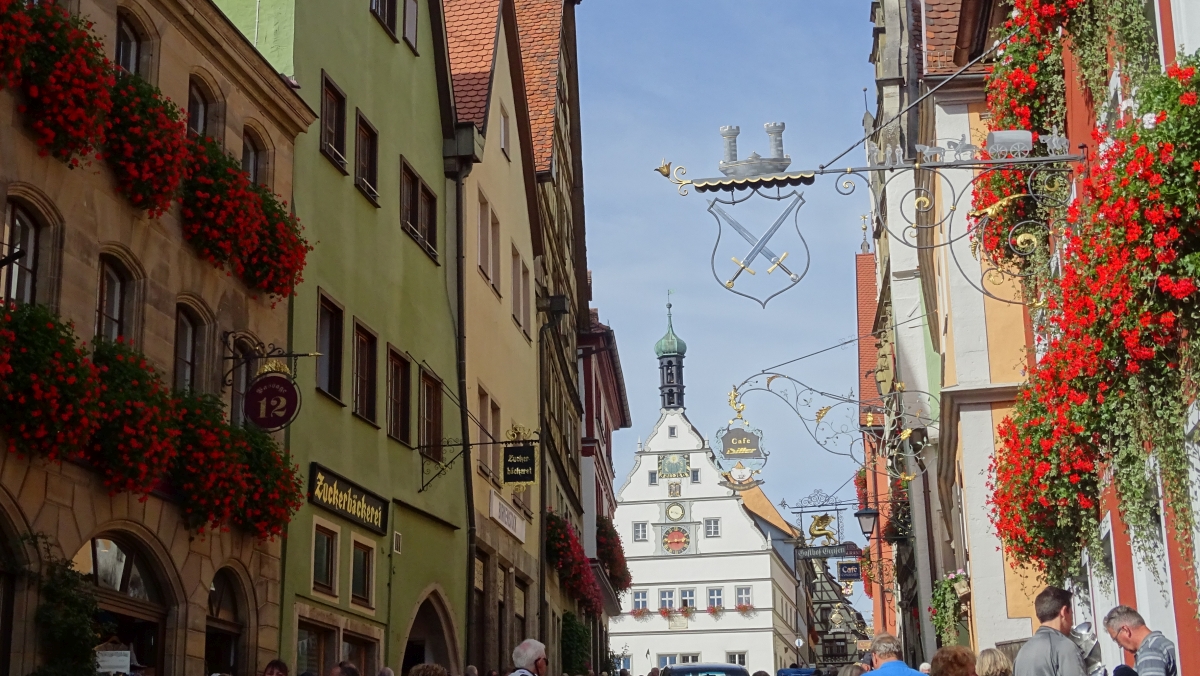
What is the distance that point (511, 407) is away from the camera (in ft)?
89.6

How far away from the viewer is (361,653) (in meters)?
18.3

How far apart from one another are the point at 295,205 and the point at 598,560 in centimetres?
2481

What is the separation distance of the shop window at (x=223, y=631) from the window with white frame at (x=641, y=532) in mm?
70386

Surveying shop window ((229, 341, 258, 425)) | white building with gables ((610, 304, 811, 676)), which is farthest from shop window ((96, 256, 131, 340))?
white building with gables ((610, 304, 811, 676))

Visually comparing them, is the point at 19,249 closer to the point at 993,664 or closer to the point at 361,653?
the point at 993,664

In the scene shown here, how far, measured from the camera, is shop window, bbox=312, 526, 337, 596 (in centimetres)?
1675

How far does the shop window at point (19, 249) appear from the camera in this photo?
11148mm

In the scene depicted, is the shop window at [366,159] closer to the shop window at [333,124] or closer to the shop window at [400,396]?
the shop window at [333,124]

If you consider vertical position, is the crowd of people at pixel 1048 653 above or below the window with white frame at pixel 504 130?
below

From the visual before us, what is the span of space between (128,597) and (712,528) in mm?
74274

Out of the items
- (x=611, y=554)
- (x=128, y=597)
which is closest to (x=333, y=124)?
(x=128, y=597)

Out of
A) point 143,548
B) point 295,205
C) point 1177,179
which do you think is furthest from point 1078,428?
point 295,205

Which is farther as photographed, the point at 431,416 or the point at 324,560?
the point at 431,416

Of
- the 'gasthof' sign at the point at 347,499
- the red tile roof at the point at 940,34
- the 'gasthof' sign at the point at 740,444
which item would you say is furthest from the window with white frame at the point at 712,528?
the 'gasthof' sign at the point at 347,499
